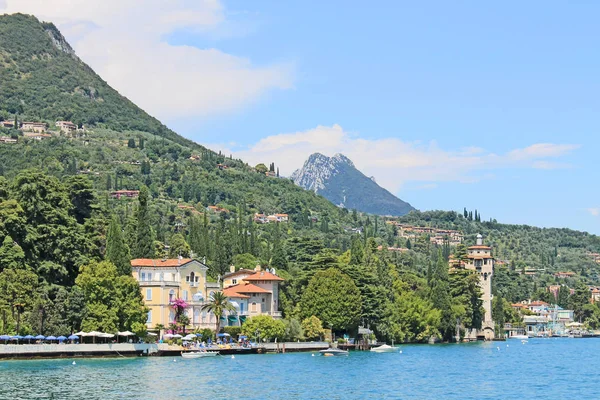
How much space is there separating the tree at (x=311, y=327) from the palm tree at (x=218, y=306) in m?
9.56

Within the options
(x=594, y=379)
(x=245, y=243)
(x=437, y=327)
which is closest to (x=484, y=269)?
(x=437, y=327)

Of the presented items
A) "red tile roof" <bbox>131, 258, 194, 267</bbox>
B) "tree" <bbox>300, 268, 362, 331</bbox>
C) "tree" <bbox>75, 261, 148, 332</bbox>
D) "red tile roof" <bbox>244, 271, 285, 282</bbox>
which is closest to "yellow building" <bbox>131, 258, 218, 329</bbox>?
"red tile roof" <bbox>131, 258, 194, 267</bbox>

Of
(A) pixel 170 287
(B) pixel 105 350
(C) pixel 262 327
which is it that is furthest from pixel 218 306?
(B) pixel 105 350

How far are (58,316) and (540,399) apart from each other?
3908cm

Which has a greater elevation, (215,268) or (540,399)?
(215,268)

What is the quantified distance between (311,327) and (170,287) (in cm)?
1623

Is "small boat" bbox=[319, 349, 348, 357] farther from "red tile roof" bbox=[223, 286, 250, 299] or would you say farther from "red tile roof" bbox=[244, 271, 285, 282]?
"red tile roof" bbox=[244, 271, 285, 282]

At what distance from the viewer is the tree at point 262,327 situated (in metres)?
101

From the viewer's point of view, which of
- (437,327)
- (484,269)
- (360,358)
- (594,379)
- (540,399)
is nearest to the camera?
(540,399)

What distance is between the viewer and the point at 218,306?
320ft

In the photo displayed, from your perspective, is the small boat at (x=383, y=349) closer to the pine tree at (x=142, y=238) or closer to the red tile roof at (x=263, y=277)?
the red tile roof at (x=263, y=277)

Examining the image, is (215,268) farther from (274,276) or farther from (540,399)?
(540,399)

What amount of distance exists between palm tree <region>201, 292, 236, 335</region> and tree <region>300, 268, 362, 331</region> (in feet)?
35.7

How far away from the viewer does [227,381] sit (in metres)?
66.8
